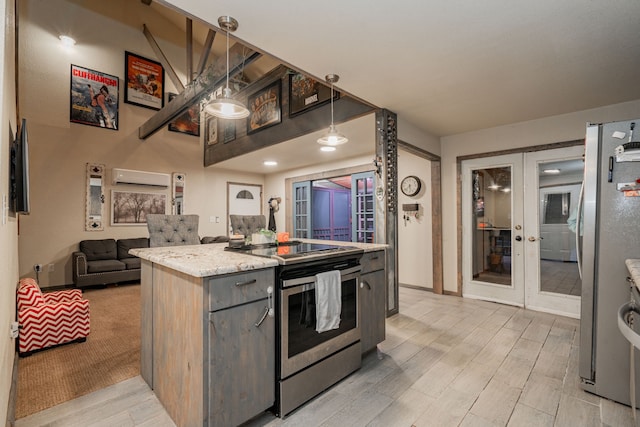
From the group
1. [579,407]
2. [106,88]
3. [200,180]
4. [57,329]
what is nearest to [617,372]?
[579,407]

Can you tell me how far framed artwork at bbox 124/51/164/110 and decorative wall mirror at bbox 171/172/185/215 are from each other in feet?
5.06

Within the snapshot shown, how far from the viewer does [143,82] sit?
6312 millimetres

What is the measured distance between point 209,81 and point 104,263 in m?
3.83

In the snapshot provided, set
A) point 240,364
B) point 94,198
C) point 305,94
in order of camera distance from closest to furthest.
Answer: point 240,364 < point 305,94 < point 94,198

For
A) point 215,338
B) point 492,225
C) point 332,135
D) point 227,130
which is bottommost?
point 215,338

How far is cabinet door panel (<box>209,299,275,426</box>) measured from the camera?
1.51 meters

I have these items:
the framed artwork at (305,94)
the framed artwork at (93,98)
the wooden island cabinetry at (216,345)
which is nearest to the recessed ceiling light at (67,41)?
the framed artwork at (93,98)

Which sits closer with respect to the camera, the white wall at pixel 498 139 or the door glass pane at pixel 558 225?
the white wall at pixel 498 139

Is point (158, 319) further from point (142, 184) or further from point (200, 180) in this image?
point (200, 180)

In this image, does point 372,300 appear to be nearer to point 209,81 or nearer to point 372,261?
point 372,261

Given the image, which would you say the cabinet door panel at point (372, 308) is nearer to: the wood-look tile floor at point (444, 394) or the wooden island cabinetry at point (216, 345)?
the wood-look tile floor at point (444, 394)

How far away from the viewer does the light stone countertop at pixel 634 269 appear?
139 cm

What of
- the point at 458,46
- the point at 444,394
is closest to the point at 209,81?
the point at 458,46

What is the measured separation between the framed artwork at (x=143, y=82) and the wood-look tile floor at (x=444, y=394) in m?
5.97
